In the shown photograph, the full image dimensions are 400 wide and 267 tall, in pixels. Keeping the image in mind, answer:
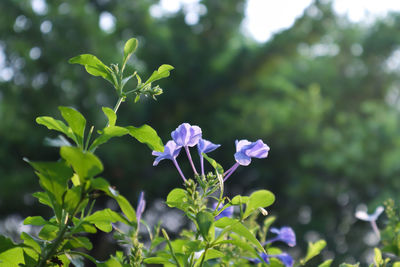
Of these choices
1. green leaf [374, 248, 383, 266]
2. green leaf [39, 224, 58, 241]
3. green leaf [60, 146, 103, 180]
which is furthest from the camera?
green leaf [374, 248, 383, 266]

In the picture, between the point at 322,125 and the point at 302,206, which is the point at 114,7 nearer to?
the point at 322,125

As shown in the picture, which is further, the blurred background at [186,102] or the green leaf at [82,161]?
the blurred background at [186,102]

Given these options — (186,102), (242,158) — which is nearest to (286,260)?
(242,158)

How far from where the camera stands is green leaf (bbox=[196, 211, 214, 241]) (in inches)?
17.5

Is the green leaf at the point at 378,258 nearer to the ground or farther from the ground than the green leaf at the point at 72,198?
nearer to the ground

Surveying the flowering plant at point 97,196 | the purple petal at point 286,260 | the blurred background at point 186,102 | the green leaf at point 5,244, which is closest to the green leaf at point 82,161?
the flowering plant at point 97,196

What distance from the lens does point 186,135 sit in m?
0.56

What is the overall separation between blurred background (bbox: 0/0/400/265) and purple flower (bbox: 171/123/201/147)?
16.4 feet

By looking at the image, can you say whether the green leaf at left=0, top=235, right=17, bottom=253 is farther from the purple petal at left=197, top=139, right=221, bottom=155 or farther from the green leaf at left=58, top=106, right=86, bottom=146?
the purple petal at left=197, top=139, right=221, bottom=155

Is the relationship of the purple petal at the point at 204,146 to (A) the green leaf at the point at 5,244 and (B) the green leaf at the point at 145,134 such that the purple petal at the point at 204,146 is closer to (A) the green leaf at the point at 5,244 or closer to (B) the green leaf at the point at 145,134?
(B) the green leaf at the point at 145,134

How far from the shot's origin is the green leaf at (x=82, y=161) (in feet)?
1.27

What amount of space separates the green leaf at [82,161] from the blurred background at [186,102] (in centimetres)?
513

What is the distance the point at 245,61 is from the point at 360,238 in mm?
Answer: 4388

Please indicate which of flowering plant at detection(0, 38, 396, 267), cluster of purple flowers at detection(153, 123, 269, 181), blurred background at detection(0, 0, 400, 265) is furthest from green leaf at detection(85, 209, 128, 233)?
blurred background at detection(0, 0, 400, 265)
